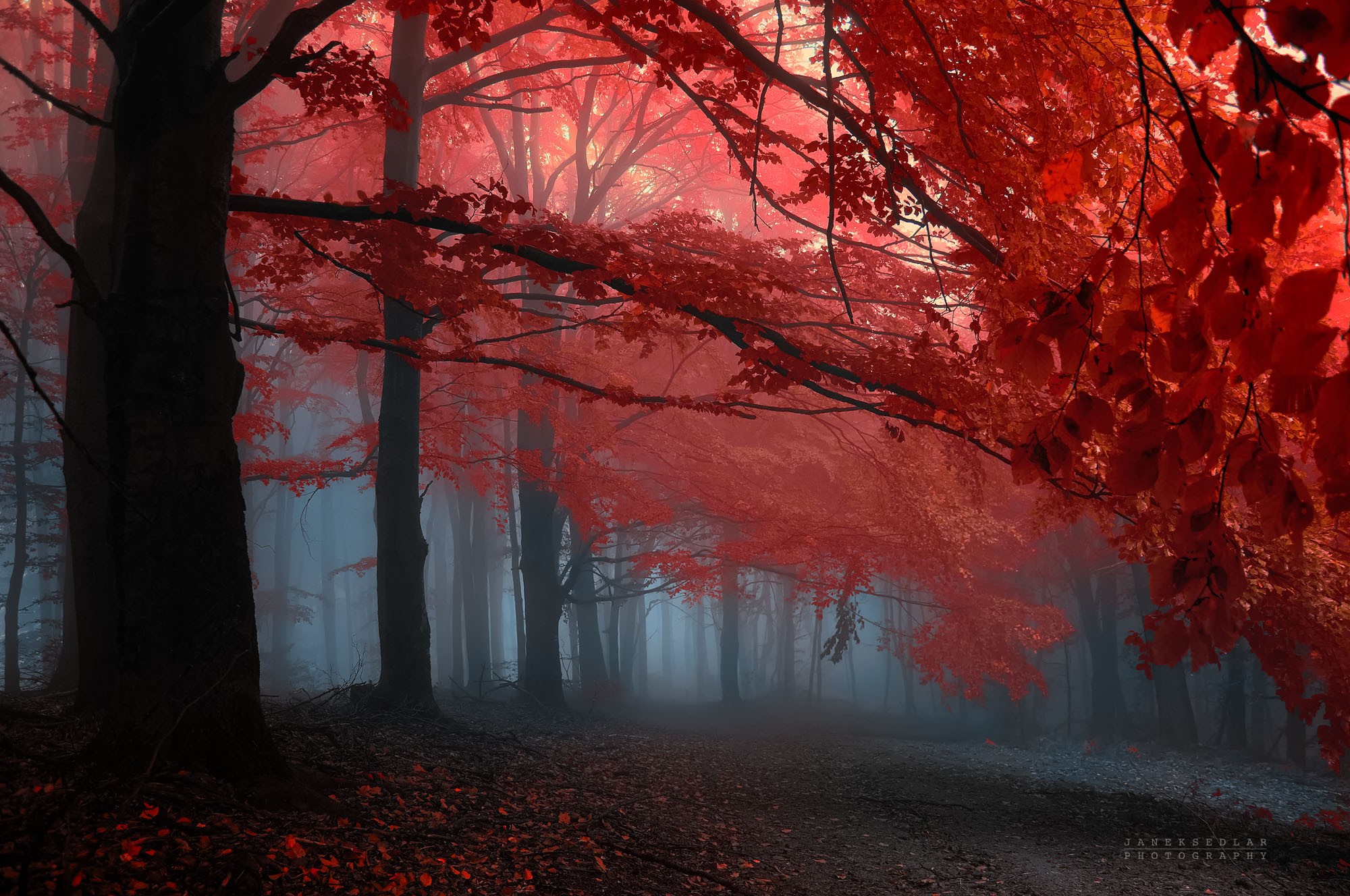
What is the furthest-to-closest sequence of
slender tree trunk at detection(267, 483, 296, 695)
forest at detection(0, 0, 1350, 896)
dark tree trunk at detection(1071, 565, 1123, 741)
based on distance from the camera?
1. slender tree trunk at detection(267, 483, 296, 695)
2. dark tree trunk at detection(1071, 565, 1123, 741)
3. forest at detection(0, 0, 1350, 896)

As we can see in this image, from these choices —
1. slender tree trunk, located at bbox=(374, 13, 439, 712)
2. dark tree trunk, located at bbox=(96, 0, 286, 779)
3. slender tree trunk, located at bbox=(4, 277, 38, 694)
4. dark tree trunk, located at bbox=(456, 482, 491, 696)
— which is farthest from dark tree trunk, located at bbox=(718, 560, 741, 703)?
dark tree trunk, located at bbox=(96, 0, 286, 779)

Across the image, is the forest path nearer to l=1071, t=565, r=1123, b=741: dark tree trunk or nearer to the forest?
the forest

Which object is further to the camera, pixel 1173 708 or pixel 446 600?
pixel 446 600

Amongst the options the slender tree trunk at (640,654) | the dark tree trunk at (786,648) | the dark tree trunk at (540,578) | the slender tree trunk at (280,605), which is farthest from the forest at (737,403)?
the slender tree trunk at (640,654)

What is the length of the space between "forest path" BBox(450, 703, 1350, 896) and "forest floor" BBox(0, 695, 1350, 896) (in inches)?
1.3

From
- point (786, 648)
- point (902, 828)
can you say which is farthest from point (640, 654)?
point (902, 828)

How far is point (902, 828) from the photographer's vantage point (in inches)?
273

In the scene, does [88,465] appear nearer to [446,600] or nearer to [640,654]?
[446,600]

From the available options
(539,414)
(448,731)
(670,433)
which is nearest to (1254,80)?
(448,731)

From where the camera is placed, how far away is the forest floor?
3311mm

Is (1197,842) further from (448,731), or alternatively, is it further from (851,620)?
(851,620)

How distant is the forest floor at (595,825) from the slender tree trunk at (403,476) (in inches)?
50.7

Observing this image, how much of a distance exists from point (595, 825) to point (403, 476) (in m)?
6.08

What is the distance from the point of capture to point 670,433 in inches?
676
